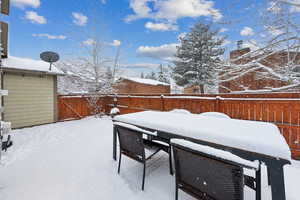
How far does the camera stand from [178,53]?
1188 cm

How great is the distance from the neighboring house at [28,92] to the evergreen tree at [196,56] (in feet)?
27.1

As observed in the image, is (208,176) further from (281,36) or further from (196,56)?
(196,56)

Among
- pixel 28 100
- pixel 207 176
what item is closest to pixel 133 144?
pixel 207 176

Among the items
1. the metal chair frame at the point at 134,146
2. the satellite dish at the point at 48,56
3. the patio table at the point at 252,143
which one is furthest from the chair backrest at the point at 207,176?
the satellite dish at the point at 48,56

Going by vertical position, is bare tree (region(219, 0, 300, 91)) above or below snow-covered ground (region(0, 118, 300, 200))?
above

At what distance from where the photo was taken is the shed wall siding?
5.43 metres

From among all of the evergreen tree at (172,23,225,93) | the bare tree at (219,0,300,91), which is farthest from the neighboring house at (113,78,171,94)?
the bare tree at (219,0,300,91)

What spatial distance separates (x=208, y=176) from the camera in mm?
1392

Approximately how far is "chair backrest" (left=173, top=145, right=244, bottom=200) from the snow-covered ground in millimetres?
614

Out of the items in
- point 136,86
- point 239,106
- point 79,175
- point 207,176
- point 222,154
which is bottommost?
point 79,175

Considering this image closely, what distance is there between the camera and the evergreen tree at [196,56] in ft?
36.0

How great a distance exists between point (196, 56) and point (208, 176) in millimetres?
11026

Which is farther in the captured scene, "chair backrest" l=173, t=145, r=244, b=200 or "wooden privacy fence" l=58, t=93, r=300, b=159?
"wooden privacy fence" l=58, t=93, r=300, b=159

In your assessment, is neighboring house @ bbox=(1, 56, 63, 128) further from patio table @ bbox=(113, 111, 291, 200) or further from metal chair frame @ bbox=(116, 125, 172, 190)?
patio table @ bbox=(113, 111, 291, 200)
